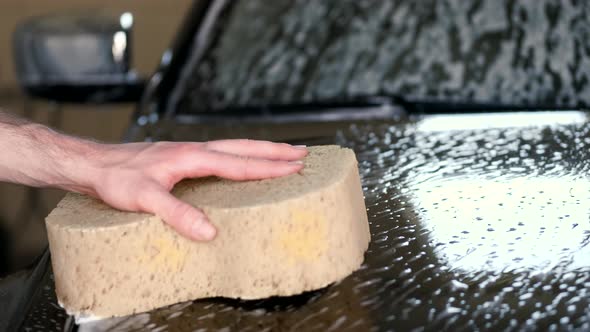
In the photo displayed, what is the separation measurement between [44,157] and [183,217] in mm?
275

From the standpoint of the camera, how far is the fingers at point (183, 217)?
0.88 metres

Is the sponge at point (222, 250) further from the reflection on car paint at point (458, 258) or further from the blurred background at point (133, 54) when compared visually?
the blurred background at point (133, 54)

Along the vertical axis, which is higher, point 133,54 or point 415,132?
point 415,132

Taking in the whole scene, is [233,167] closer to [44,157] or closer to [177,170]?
[177,170]

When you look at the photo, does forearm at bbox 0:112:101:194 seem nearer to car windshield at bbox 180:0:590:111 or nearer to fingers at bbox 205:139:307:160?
fingers at bbox 205:139:307:160

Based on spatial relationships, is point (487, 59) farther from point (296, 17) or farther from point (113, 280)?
point (113, 280)

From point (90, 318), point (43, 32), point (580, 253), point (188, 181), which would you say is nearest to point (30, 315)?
point (90, 318)

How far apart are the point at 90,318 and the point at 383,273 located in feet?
1.00

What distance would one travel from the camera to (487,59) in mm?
1644

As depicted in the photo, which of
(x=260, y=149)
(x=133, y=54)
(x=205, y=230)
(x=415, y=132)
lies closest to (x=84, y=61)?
(x=415, y=132)

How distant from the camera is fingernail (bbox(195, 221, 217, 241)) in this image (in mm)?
881

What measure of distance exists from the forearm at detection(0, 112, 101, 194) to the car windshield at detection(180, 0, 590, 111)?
2.18 ft

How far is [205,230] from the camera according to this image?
2.89 feet

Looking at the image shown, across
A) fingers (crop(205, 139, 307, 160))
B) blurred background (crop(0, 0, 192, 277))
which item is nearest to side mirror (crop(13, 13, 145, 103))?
fingers (crop(205, 139, 307, 160))
